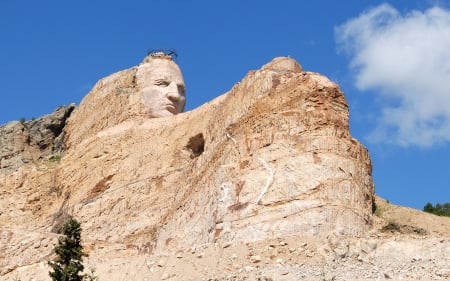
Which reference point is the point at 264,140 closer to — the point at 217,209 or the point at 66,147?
the point at 217,209

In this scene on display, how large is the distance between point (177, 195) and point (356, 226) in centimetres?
865

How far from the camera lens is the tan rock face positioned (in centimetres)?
3706

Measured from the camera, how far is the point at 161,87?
50281mm

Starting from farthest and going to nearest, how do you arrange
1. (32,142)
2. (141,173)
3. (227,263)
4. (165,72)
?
1. (32,142)
2. (165,72)
3. (141,173)
4. (227,263)

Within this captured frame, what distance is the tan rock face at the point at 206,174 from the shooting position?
37.1m

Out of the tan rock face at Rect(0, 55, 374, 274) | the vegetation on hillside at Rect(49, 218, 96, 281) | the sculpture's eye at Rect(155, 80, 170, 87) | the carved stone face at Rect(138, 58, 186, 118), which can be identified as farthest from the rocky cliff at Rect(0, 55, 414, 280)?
the vegetation on hillside at Rect(49, 218, 96, 281)

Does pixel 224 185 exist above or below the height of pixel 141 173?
below

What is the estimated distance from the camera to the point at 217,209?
38.5 meters

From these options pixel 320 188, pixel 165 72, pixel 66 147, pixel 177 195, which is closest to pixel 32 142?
pixel 66 147

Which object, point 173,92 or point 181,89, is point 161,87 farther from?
point 181,89

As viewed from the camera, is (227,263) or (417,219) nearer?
(227,263)

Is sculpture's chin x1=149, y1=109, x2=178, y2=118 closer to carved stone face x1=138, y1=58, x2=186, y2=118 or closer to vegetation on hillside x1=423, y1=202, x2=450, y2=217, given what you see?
carved stone face x1=138, y1=58, x2=186, y2=118

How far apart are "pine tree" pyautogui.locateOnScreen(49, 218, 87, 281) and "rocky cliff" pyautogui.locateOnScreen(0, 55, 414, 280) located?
362cm

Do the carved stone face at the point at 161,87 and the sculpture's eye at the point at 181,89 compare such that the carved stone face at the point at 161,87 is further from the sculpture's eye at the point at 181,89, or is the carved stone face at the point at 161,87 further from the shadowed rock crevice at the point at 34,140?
the shadowed rock crevice at the point at 34,140
